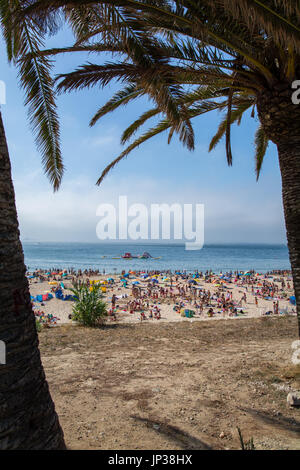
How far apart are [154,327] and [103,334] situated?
188 centimetres

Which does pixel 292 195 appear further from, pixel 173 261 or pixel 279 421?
pixel 173 261

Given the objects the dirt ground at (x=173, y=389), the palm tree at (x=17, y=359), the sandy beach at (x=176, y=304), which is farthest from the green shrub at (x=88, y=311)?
the palm tree at (x=17, y=359)

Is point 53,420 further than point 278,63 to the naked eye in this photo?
No

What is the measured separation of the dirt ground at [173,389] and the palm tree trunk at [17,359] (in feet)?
4.29

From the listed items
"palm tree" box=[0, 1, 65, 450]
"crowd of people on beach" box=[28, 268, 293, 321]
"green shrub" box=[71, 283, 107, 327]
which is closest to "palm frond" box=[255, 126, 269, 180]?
"green shrub" box=[71, 283, 107, 327]

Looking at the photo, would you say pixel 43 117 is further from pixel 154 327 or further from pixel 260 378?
pixel 154 327

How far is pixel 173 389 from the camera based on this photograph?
4234 mm

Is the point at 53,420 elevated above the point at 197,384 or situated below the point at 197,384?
above

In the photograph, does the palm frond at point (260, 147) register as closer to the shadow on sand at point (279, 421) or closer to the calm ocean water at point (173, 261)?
the shadow on sand at point (279, 421)

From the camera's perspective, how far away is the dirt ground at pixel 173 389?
2990mm

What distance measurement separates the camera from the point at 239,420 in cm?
330

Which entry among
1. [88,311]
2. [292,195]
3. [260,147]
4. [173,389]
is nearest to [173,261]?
[88,311]
